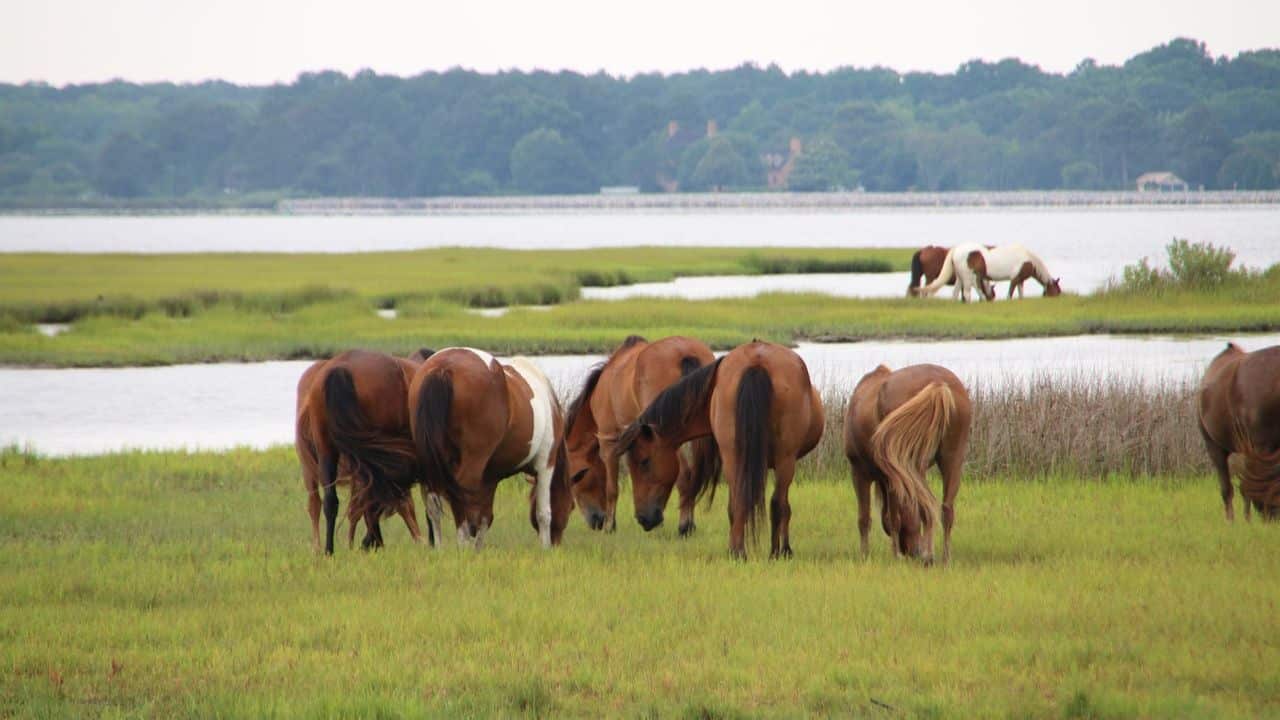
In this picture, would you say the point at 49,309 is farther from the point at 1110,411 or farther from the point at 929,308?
the point at 1110,411

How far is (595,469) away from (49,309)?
2975 centimetres

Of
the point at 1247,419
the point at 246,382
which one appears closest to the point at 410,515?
the point at 1247,419

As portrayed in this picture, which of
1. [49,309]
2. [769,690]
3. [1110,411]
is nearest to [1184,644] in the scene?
[769,690]

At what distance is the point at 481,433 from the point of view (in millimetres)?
10508

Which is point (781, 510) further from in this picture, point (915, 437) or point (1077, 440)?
point (1077, 440)

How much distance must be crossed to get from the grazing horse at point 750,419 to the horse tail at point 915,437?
622mm

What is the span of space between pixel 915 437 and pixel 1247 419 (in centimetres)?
280

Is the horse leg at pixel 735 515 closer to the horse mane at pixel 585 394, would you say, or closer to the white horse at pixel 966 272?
the horse mane at pixel 585 394

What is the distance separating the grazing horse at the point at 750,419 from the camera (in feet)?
32.9

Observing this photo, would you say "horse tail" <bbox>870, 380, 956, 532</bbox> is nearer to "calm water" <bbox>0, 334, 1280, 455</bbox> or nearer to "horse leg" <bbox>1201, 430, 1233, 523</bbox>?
"horse leg" <bbox>1201, 430, 1233, 523</bbox>

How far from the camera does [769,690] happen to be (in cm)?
736

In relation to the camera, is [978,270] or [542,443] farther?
[978,270]

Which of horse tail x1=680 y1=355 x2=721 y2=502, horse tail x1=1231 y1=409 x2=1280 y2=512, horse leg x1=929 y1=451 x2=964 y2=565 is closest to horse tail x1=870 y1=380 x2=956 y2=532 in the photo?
horse leg x1=929 y1=451 x2=964 y2=565

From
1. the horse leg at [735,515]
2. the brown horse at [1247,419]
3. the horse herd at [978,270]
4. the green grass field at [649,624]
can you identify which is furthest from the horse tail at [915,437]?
the horse herd at [978,270]
